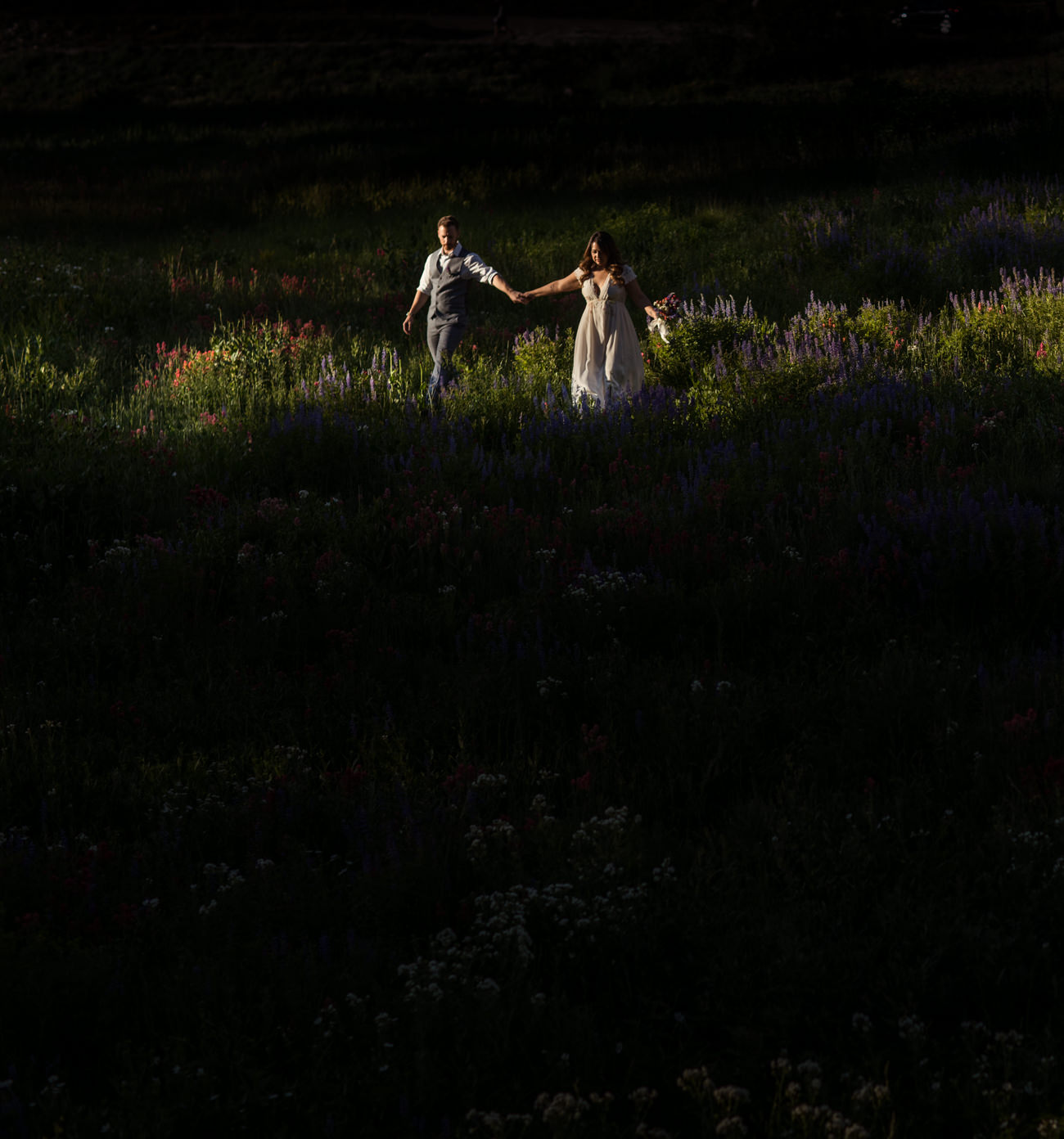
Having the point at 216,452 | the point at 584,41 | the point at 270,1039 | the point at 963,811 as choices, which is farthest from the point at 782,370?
the point at 584,41

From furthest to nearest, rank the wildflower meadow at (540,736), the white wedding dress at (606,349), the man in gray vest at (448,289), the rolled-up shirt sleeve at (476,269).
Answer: the man in gray vest at (448,289)
the rolled-up shirt sleeve at (476,269)
the white wedding dress at (606,349)
the wildflower meadow at (540,736)

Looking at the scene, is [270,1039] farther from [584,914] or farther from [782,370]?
[782,370]

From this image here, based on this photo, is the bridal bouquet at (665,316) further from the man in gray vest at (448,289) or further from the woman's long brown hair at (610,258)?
the man in gray vest at (448,289)

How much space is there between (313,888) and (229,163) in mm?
23814

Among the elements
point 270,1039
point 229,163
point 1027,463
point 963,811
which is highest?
point 229,163

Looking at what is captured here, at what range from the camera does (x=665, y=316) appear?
30.7ft

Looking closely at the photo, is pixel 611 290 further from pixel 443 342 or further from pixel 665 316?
pixel 443 342

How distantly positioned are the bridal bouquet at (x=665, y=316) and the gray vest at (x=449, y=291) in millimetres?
1657

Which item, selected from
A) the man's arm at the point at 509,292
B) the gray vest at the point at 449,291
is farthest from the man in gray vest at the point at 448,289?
the man's arm at the point at 509,292

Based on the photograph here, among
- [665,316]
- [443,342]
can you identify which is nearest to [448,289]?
[443,342]

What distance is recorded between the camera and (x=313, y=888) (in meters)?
3.40

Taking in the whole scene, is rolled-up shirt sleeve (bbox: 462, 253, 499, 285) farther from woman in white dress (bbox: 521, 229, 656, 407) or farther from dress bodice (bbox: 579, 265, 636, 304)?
dress bodice (bbox: 579, 265, 636, 304)

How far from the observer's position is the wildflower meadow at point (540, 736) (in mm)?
2824

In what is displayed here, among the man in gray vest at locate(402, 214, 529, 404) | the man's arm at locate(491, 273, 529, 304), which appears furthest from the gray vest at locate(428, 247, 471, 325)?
the man's arm at locate(491, 273, 529, 304)
